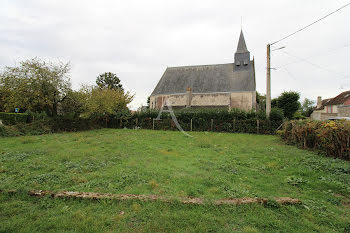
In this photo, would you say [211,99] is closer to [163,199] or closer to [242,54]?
[242,54]

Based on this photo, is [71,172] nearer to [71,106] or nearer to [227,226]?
[227,226]

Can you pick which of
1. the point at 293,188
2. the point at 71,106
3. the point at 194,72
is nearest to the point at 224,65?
the point at 194,72

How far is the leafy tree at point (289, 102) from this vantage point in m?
22.7

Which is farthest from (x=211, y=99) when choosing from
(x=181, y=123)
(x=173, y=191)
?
(x=173, y=191)

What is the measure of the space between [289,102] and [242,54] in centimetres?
989

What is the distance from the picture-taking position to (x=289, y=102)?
22969 millimetres

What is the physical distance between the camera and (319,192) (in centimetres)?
327

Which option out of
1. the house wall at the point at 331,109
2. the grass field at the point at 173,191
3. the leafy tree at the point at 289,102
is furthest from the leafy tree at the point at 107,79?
the house wall at the point at 331,109

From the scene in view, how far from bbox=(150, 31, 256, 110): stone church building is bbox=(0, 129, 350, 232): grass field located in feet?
66.2

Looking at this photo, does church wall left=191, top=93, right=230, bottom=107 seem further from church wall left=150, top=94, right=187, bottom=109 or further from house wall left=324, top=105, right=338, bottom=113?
house wall left=324, top=105, right=338, bottom=113

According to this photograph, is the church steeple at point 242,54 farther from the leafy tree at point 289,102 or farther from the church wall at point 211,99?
the leafy tree at point 289,102

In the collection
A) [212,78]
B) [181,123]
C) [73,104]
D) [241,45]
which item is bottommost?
[181,123]

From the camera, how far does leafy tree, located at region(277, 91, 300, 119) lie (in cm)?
2270

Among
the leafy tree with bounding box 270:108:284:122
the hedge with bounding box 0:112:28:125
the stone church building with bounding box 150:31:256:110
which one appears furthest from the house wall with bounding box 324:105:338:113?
the hedge with bounding box 0:112:28:125
